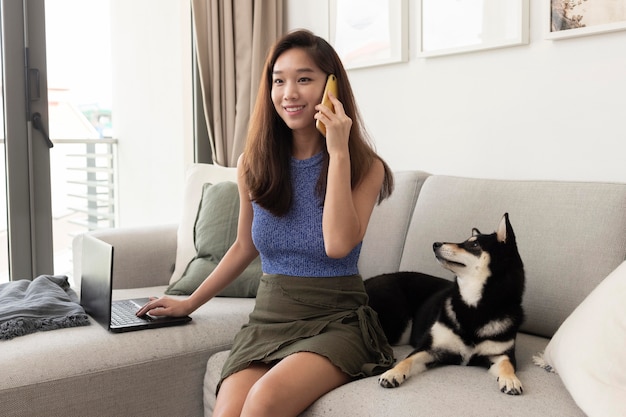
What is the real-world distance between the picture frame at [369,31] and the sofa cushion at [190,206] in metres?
0.75

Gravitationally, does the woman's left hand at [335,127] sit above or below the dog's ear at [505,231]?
above

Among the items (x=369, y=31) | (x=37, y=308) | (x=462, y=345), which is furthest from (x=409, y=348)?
(x=369, y=31)

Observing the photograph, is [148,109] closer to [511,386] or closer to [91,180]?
[91,180]

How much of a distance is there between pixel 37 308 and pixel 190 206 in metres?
0.98

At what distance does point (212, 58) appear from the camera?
3531 millimetres

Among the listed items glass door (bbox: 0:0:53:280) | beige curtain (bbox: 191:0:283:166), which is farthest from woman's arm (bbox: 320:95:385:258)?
glass door (bbox: 0:0:53:280)

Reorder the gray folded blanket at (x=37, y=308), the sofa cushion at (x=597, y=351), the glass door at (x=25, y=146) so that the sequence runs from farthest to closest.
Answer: the glass door at (x=25, y=146)
the gray folded blanket at (x=37, y=308)
the sofa cushion at (x=597, y=351)

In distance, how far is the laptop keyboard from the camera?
2.05 meters

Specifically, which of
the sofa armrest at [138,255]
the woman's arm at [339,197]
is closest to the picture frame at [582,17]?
the woman's arm at [339,197]

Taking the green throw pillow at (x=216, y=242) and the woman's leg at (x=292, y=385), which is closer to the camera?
the woman's leg at (x=292, y=385)

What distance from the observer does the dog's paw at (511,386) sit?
1.55 meters

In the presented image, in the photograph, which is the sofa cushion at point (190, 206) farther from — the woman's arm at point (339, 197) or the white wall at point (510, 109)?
the woman's arm at point (339, 197)

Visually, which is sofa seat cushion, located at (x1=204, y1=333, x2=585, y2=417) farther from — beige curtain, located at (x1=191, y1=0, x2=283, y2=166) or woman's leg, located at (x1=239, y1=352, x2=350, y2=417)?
beige curtain, located at (x1=191, y1=0, x2=283, y2=166)

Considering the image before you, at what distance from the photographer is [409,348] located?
6.53 ft
